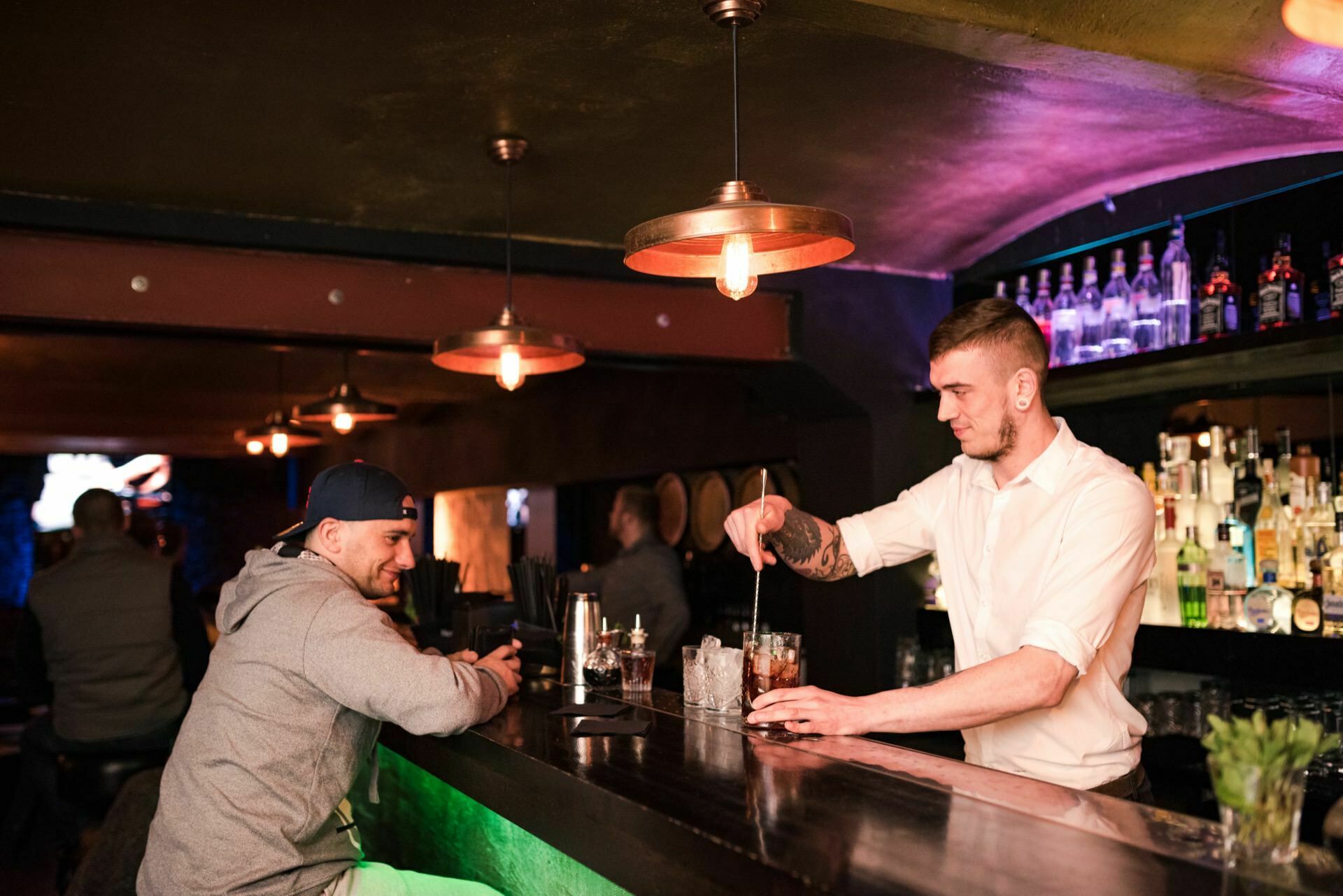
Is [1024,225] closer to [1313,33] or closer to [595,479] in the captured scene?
[1313,33]

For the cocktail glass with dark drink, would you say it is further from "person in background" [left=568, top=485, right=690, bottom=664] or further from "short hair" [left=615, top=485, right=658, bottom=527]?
"short hair" [left=615, top=485, right=658, bottom=527]

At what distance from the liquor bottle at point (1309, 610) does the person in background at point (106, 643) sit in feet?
11.9

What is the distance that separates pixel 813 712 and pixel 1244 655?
179cm

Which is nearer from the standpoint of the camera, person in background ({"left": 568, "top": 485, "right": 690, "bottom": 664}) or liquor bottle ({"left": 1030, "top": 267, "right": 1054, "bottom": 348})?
liquor bottle ({"left": 1030, "top": 267, "right": 1054, "bottom": 348})

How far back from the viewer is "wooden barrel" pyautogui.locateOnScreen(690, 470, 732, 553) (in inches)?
252

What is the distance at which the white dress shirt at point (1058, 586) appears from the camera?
197cm

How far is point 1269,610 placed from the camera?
10.6ft

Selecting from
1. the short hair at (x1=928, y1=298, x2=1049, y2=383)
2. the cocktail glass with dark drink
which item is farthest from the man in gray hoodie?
the short hair at (x1=928, y1=298, x2=1049, y2=383)

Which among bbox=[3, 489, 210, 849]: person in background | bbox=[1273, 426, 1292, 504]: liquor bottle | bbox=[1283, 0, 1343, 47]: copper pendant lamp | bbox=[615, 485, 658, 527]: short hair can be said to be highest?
bbox=[1283, 0, 1343, 47]: copper pendant lamp

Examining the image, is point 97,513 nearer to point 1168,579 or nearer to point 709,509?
point 709,509

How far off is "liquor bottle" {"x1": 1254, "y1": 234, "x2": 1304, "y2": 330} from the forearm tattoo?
1.58 m

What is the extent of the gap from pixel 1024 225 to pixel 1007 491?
8.03 feet

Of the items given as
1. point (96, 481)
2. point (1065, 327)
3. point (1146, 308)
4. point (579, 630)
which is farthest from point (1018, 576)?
point (96, 481)

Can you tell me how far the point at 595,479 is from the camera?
7980mm
